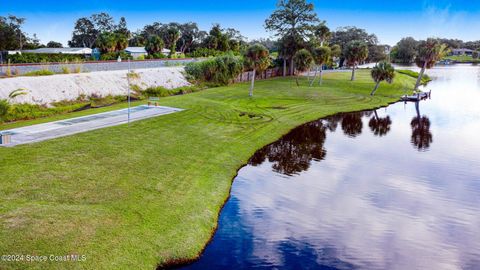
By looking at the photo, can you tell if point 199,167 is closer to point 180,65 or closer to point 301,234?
point 301,234

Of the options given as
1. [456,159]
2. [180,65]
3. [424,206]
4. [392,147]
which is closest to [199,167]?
[424,206]

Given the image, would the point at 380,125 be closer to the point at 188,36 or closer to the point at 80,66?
the point at 80,66

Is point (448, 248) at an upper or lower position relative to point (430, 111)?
lower

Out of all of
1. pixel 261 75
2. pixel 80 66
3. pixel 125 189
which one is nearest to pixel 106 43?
pixel 80 66

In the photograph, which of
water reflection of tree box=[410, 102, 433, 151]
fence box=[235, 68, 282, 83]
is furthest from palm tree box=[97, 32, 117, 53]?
water reflection of tree box=[410, 102, 433, 151]

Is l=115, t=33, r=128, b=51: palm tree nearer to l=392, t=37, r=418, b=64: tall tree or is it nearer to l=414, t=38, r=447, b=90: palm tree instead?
l=414, t=38, r=447, b=90: palm tree

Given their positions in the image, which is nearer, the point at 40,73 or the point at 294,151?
the point at 294,151
